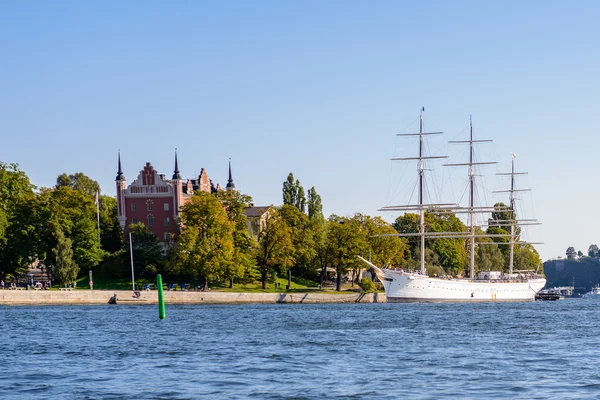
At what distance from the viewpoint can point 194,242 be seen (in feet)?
397

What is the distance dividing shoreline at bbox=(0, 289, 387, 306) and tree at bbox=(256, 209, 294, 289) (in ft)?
31.6

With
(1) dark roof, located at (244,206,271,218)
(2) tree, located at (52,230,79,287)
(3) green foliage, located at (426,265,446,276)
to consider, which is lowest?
(3) green foliage, located at (426,265,446,276)

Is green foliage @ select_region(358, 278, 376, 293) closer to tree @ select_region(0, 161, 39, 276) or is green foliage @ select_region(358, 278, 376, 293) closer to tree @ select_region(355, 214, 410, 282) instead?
tree @ select_region(355, 214, 410, 282)

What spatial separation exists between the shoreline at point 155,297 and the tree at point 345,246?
10.9 m

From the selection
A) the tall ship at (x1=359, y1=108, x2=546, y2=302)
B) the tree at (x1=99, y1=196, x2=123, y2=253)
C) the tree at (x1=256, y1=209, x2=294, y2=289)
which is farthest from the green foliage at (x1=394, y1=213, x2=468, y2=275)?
the tree at (x1=99, y1=196, x2=123, y2=253)

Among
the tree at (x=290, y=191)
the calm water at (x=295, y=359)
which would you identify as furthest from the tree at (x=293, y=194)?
the calm water at (x=295, y=359)

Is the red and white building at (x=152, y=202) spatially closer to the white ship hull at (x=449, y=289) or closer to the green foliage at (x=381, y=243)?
the green foliage at (x=381, y=243)

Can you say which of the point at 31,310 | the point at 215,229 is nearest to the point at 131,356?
the point at 31,310

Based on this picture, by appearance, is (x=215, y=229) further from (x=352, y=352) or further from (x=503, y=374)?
(x=503, y=374)

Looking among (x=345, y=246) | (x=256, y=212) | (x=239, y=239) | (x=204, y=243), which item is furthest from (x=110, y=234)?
(x=256, y=212)

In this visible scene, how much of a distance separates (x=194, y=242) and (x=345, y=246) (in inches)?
956

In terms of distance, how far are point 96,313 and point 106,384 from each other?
49.0 m

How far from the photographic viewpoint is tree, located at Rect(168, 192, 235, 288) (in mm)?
118750

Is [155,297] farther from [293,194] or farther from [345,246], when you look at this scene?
[293,194]
